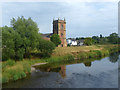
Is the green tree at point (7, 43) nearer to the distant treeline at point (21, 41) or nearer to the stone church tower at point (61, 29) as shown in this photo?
the distant treeline at point (21, 41)

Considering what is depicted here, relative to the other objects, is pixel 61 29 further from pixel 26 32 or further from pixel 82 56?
pixel 26 32

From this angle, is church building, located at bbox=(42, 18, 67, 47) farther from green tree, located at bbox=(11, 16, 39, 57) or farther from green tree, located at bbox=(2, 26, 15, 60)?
green tree, located at bbox=(2, 26, 15, 60)

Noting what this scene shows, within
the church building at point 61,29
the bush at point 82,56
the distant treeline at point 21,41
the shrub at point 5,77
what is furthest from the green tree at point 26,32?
the church building at point 61,29

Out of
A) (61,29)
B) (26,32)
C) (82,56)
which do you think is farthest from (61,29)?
(26,32)

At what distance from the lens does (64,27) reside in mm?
73812

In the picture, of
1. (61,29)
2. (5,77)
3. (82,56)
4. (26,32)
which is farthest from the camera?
(61,29)

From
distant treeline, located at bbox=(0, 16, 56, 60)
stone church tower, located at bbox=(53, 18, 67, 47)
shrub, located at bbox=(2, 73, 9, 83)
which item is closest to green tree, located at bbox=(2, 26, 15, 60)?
distant treeline, located at bbox=(0, 16, 56, 60)

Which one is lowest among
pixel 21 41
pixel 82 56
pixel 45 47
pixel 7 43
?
pixel 82 56

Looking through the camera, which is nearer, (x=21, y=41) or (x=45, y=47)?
(x=21, y=41)

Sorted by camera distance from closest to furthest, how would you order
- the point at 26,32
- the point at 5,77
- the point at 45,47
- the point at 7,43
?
the point at 5,77 → the point at 7,43 → the point at 26,32 → the point at 45,47

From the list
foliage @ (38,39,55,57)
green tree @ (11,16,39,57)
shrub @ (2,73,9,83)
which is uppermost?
green tree @ (11,16,39,57)

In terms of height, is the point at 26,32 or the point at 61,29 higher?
the point at 61,29

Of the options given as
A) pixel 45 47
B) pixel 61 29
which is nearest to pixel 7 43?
pixel 45 47

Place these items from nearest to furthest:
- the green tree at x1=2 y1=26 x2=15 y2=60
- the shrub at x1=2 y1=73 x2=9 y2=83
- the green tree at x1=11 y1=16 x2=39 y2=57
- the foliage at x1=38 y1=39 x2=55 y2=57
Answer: the shrub at x1=2 y1=73 x2=9 y2=83 < the green tree at x1=2 y1=26 x2=15 y2=60 < the green tree at x1=11 y1=16 x2=39 y2=57 < the foliage at x1=38 y1=39 x2=55 y2=57
